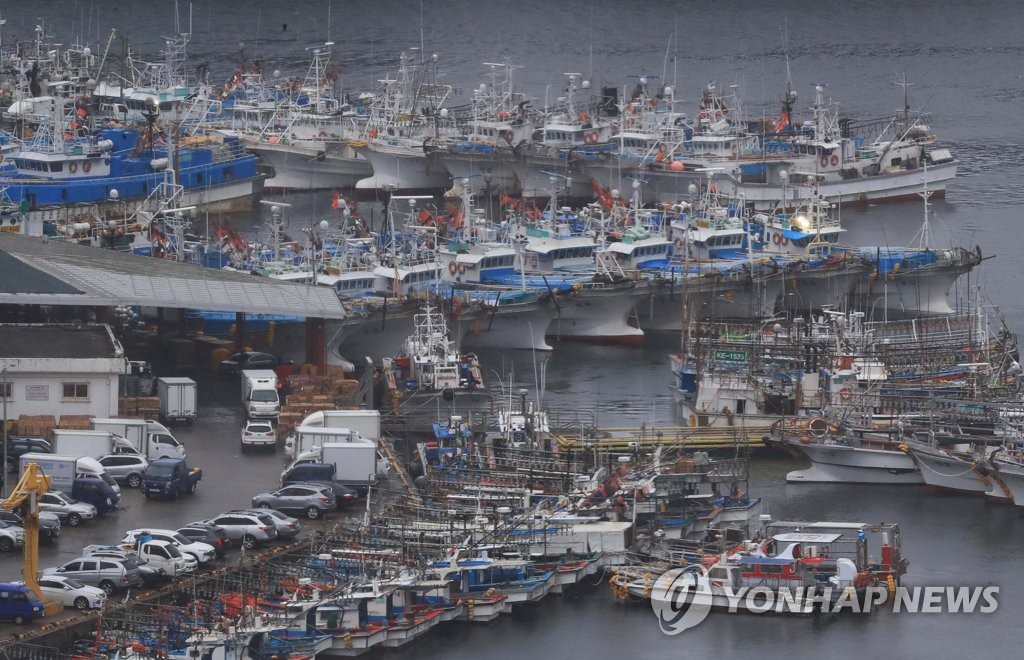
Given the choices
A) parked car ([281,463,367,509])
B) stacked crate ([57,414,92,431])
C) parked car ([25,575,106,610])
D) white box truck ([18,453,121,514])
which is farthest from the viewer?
stacked crate ([57,414,92,431])

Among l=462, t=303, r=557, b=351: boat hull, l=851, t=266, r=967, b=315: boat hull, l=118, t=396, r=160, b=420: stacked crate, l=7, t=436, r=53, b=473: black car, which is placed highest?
l=851, t=266, r=967, b=315: boat hull

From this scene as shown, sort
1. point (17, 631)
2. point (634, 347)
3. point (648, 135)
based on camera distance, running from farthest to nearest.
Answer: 1. point (648, 135)
2. point (634, 347)
3. point (17, 631)

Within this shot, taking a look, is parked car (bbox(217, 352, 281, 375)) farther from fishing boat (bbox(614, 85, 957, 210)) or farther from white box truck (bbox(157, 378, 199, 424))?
fishing boat (bbox(614, 85, 957, 210))

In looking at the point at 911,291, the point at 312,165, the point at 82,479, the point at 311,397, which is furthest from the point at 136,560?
the point at 312,165

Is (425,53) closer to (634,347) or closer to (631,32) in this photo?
(631,32)

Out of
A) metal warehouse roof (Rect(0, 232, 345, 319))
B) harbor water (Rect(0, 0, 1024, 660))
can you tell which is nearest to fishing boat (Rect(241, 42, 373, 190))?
harbor water (Rect(0, 0, 1024, 660))

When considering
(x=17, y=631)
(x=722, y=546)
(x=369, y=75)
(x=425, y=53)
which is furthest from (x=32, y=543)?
(x=425, y=53)
